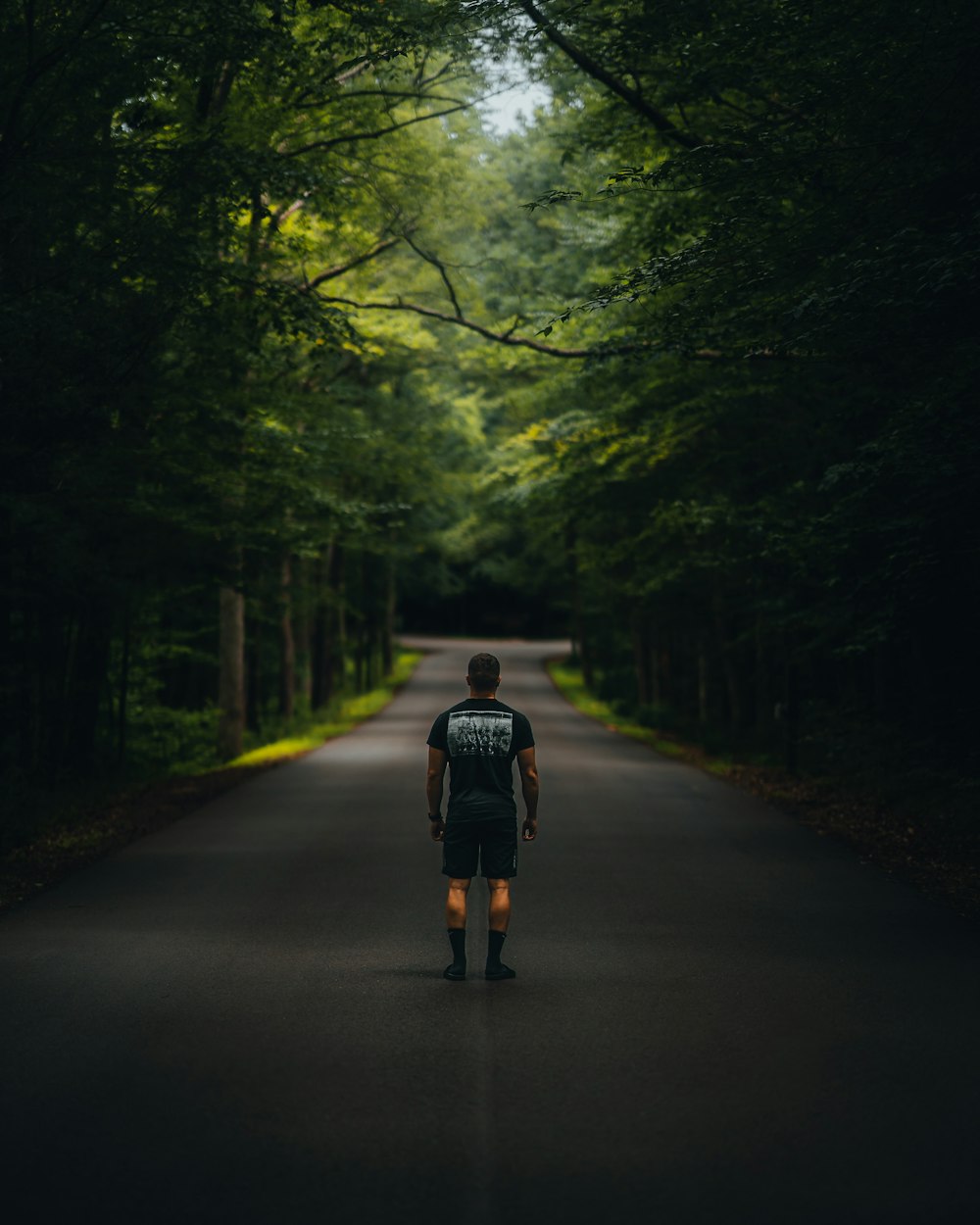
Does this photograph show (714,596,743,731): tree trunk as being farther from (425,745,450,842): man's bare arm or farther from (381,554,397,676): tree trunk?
(381,554,397,676): tree trunk

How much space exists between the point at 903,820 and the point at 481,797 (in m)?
8.11

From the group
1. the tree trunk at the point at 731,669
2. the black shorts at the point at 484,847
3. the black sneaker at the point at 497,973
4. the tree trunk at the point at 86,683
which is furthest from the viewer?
the tree trunk at the point at 731,669

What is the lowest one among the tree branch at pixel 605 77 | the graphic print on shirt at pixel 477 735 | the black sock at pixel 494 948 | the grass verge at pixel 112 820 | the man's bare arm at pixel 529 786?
the grass verge at pixel 112 820

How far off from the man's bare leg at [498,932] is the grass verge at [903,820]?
3.83 metres

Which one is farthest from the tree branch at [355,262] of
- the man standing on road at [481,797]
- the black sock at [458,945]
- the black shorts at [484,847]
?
the black sock at [458,945]

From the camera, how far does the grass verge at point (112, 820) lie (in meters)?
10.7

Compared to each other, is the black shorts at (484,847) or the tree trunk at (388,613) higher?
the tree trunk at (388,613)

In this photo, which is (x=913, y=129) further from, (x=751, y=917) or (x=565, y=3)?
(x=751, y=917)

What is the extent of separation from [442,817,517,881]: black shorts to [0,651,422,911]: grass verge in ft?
13.6

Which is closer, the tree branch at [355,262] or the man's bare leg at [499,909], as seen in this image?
the man's bare leg at [499,909]

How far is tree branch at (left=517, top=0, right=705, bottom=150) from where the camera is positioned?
11.4 metres

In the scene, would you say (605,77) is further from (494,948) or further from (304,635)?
(304,635)

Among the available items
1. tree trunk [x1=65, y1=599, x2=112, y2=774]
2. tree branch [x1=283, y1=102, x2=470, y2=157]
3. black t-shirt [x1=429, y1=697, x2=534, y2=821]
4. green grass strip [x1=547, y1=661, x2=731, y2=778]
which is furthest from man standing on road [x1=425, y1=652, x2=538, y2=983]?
green grass strip [x1=547, y1=661, x2=731, y2=778]

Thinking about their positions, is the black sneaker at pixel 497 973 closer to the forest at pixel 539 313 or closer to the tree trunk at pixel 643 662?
the forest at pixel 539 313
